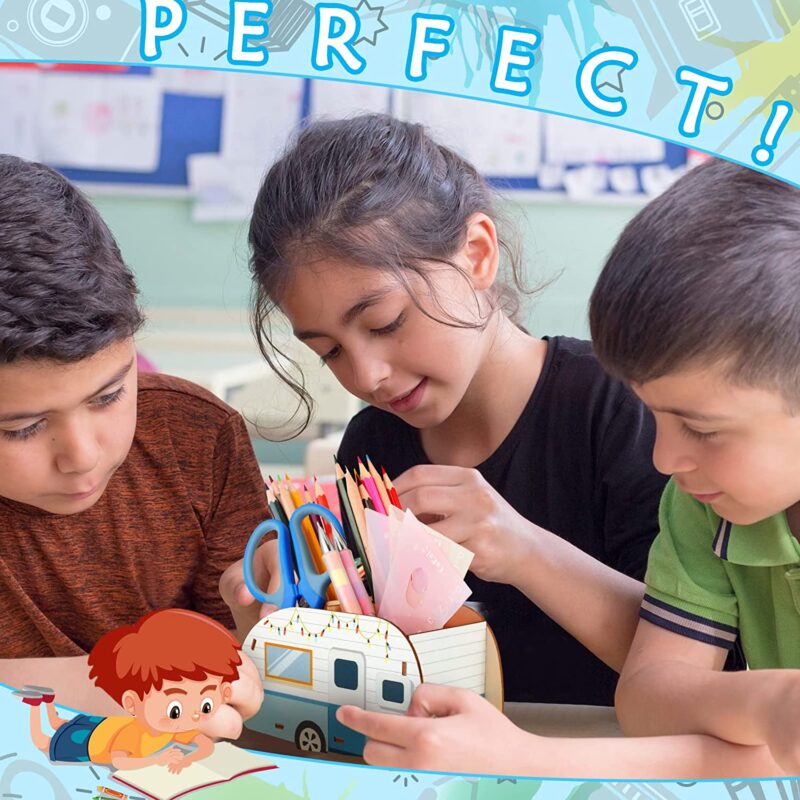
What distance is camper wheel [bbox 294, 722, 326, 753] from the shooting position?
1.26 ft

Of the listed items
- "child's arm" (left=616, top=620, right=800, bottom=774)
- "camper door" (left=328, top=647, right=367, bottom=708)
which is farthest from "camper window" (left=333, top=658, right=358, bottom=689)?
"child's arm" (left=616, top=620, right=800, bottom=774)

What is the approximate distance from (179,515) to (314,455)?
0.67 meters

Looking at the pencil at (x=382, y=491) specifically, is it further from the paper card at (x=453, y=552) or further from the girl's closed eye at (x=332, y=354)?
the girl's closed eye at (x=332, y=354)

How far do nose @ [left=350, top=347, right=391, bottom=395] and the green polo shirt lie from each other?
18 centimetres

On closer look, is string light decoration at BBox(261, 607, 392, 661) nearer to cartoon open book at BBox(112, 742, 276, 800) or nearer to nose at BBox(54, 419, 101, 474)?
cartoon open book at BBox(112, 742, 276, 800)

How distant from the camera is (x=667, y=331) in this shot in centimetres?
40

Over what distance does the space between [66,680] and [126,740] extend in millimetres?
56

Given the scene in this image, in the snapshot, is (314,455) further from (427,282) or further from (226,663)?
(226,663)

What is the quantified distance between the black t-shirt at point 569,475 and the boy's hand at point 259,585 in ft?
0.59

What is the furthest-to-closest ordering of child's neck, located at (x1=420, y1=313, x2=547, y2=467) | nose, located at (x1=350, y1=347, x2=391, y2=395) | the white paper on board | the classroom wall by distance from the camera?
the white paper on board, the classroom wall, child's neck, located at (x1=420, y1=313, x2=547, y2=467), nose, located at (x1=350, y1=347, x2=391, y2=395)

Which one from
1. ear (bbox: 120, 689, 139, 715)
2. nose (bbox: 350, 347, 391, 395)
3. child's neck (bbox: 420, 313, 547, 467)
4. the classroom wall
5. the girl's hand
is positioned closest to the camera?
ear (bbox: 120, 689, 139, 715)

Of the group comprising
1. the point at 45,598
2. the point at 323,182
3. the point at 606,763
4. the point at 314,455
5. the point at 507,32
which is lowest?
the point at 314,455

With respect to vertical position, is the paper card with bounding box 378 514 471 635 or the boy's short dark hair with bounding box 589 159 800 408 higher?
the boy's short dark hair with bounding box 589 159 800 408

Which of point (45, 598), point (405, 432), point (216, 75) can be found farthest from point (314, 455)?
point (216, 75)
